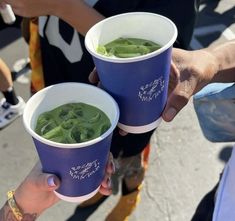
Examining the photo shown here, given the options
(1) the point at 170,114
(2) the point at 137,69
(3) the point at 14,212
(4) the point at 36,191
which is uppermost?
(2) the point at 137,69

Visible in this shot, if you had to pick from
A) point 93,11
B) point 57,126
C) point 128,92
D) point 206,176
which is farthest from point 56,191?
point 206,176

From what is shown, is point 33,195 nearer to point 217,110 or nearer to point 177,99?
point 177,99

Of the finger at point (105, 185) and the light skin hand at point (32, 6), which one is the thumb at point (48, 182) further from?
the light skin hand at point (32, 6)

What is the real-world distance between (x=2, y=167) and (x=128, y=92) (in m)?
2.04

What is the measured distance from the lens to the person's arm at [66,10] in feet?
5.32

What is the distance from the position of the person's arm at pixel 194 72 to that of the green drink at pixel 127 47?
0.47 ft

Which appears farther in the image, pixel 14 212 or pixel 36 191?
pixel 14 212

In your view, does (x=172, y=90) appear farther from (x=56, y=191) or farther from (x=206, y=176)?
(x=206, y=176)

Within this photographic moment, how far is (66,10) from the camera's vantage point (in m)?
1.66

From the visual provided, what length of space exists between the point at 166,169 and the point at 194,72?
1.69 meters

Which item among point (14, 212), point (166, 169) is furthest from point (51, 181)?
point (166, 169)

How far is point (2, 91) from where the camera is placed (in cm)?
326

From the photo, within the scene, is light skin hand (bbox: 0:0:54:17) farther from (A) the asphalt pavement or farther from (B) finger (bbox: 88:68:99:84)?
(A) the asphalt pavement

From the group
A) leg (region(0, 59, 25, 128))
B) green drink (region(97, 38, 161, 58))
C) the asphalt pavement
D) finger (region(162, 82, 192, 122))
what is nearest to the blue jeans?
finger (region(162, 82, 192, 122))
